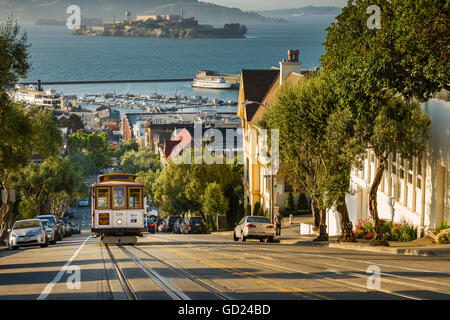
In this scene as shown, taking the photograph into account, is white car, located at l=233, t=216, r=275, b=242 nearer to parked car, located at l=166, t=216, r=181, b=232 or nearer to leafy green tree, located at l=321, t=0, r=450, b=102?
leafy green tree, located at l=321, t=0, r=450, b=102

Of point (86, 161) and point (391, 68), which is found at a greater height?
point (391, 68)

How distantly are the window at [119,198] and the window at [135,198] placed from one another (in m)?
0.35

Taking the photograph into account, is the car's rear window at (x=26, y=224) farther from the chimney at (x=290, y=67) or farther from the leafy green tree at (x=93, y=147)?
the leafy green tree at (x=93, y=147)

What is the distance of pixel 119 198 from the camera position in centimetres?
3294

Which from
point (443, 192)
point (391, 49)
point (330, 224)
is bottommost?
point (330, 224)

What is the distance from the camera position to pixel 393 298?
1311cm

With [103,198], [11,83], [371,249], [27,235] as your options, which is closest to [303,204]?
[103,198]

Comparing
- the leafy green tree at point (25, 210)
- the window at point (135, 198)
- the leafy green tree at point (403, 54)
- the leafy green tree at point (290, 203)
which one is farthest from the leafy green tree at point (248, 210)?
the leafy green tree at point (403, 54)

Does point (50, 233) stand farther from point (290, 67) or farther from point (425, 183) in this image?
point (290, 67)

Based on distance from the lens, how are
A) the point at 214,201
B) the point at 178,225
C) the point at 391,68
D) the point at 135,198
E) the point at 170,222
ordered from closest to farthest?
the point at 391,68, the point at 135,198, the point at 178,225, the point at 214,201, the point at 170,222

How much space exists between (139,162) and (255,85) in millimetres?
79091
